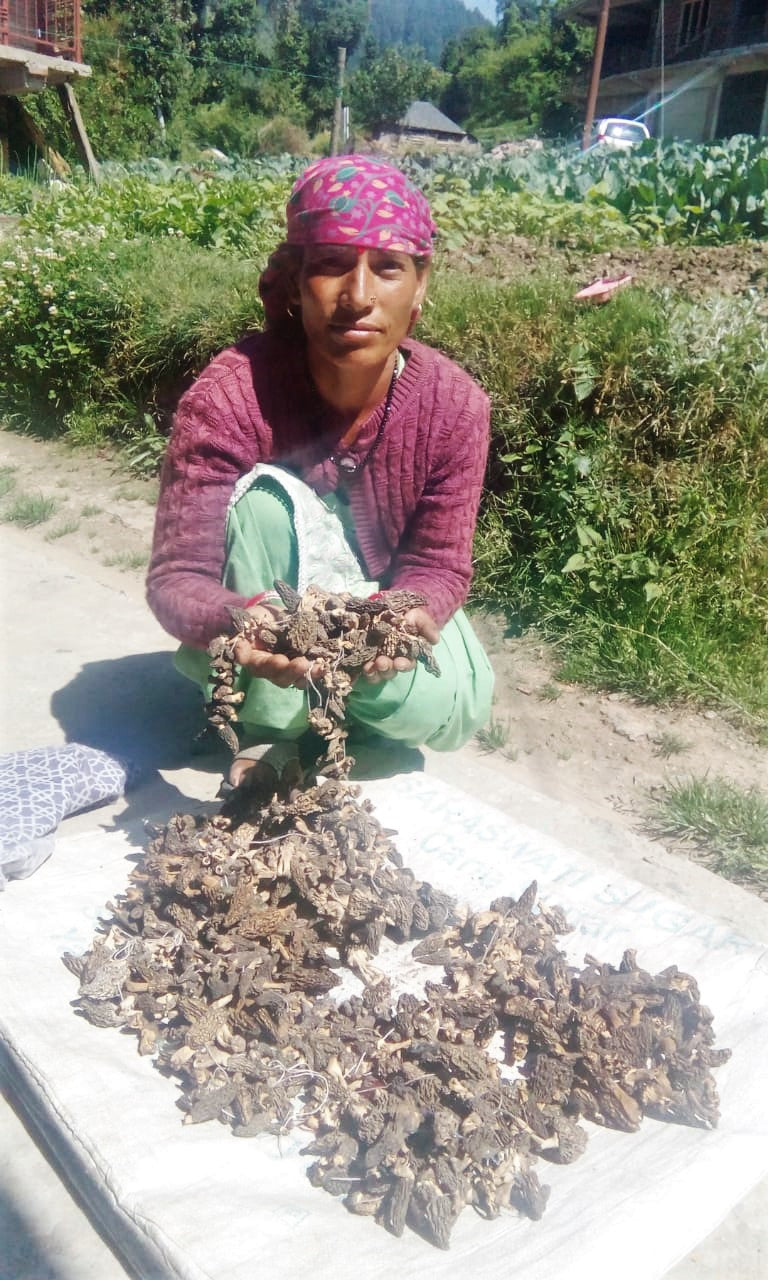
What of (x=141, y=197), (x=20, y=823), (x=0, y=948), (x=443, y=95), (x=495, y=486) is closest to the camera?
(x=0, y=948)

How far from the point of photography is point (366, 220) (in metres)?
1.93

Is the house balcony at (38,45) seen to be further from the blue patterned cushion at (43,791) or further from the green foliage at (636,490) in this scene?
the blue patterned cushion at (43,791)

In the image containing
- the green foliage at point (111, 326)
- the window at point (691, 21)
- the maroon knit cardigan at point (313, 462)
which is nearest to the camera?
the maroon knit cardigan at point (313, 462)

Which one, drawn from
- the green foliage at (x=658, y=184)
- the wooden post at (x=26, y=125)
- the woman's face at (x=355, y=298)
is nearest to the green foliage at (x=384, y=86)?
the wooden post at (x=26, y=125)

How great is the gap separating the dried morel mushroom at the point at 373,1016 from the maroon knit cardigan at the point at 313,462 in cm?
51

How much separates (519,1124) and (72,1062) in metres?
0.74

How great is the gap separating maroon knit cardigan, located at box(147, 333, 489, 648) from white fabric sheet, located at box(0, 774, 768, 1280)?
748 mm

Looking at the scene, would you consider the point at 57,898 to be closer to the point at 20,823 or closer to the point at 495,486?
the point at 20,823

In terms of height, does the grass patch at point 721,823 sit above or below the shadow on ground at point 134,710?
below

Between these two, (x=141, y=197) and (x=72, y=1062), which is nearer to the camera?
(x=72, y=1062)

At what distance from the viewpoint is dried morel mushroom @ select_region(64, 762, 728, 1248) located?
1.56 m

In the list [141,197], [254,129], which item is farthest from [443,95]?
[141,197]

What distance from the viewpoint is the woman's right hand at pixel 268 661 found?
1.87m

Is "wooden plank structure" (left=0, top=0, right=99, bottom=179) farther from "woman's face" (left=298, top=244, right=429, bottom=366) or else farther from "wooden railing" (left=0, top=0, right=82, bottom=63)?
"woman's face" (left=298, top=244, right=429, bottom=366)
